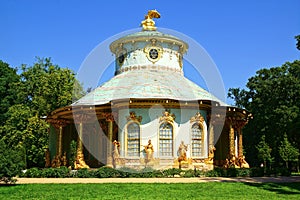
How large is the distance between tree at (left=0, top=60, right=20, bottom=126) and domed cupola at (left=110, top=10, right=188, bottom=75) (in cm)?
1615

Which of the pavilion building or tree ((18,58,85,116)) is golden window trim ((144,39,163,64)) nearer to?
the pavilion building

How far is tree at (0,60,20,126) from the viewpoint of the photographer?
38.7 metres

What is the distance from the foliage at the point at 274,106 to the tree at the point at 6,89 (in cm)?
2380

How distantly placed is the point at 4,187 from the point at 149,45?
1530 cm

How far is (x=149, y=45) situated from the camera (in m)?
26.9

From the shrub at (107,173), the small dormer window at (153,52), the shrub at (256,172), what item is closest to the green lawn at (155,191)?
the shrub at (107,173)

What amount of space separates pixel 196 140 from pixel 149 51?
8.00 m

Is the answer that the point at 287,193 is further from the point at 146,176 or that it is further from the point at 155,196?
the point at 146,176

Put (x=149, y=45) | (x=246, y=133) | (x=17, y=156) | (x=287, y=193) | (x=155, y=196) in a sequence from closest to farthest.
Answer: (x=155, y=196), (x=287, y=193), (x=17, y=156), (x=149, y=45), (x=246, y=133)

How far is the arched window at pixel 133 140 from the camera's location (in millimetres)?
21125

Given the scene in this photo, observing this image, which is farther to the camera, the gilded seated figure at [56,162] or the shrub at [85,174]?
the gilded seated figure at [56,162]

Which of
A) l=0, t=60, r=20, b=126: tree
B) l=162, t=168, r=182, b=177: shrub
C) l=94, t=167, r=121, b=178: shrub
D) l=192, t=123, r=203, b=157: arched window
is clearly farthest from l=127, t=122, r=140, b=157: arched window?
l=0, t=60, r=20, b=126: tree

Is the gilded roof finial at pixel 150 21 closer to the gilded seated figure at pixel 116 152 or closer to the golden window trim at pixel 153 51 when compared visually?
the golden window trim at pixel 153 51

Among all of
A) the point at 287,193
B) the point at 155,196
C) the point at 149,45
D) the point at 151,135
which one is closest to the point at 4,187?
the point at 155,196
